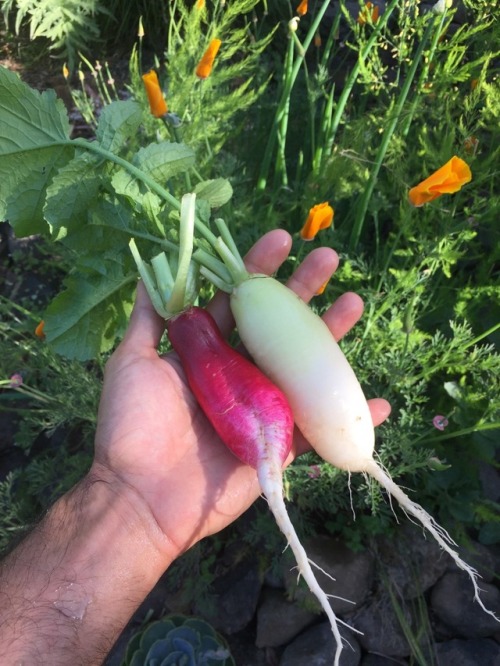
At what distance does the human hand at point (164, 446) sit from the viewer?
1525 mm

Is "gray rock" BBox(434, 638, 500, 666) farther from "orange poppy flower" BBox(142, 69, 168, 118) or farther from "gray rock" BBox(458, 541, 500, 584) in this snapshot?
"orange poppy flower" BBox(142, 69, 168, 118)

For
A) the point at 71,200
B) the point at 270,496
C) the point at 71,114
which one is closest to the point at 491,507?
the point at 270,496

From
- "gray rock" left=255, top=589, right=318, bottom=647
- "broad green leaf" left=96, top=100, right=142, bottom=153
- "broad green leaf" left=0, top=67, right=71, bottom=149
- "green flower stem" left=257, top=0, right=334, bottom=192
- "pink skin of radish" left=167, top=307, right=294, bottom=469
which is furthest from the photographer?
"gray rock" left=255, top=589, right=318, bottom=647

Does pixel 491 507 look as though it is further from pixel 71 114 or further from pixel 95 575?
pixel 71 114

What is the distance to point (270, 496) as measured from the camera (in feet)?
4.54

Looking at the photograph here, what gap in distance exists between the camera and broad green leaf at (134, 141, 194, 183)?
5.59ft

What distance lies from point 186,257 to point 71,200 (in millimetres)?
405

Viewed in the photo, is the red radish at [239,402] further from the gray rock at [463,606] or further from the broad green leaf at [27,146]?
the gray rock at [463,606]

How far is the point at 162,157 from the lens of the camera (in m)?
1.70

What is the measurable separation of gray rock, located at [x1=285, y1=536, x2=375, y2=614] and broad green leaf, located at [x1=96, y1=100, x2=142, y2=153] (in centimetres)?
154

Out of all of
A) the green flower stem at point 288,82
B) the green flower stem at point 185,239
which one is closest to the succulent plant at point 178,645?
the green flower stem at point 185,239

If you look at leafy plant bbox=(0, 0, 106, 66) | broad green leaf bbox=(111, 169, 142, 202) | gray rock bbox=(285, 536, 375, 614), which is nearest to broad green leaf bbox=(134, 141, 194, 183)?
broad green leaf bbox=(111, 169, 142, 202)

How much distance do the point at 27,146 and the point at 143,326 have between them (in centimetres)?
63

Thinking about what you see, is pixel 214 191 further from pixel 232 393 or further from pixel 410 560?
pixel 410 560
